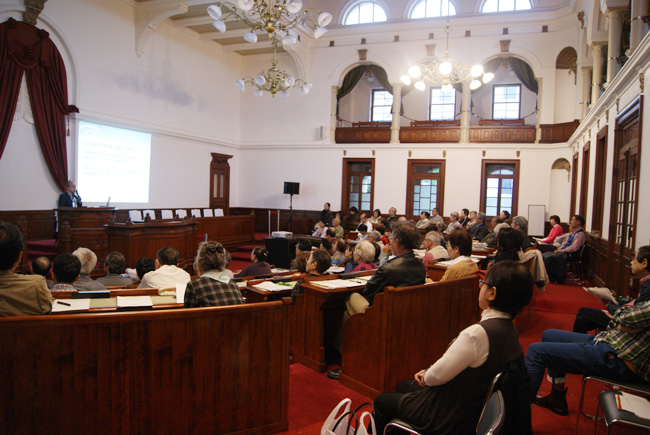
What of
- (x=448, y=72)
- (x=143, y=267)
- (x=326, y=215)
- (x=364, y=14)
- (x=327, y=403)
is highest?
(x=364, y=14)

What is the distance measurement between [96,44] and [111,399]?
33.2 feet

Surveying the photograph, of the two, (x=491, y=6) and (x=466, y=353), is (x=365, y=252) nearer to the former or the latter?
(x=466, y=353)

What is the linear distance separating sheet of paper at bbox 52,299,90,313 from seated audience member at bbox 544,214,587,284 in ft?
24.7

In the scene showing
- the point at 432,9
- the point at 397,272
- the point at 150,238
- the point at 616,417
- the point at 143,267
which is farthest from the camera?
the point at 432,9

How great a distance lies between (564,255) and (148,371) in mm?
7624

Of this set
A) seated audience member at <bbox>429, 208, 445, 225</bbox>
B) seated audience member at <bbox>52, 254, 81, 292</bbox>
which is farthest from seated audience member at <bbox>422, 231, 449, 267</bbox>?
seated audience member at <bbox>429, 208, 445, 225</bbox>

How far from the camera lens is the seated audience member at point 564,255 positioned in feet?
25.1

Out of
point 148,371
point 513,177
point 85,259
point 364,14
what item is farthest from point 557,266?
point 364,14

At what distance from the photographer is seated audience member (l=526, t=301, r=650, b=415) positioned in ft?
7.72

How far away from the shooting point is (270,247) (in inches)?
343

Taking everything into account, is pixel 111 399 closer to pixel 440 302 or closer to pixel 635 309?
pixel 440 302

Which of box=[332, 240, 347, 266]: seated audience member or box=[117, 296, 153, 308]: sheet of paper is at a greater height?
box=[117, 296, 153, 308]: sheet of paper

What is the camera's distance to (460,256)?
13.1 ft

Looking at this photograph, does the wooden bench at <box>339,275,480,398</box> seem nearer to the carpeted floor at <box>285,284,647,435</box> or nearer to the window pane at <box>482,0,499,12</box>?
the carpeted floor at <box>285,284,647,435</box>
